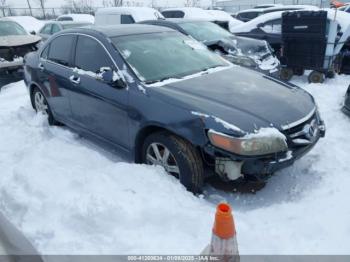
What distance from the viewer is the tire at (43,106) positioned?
5.58 metres

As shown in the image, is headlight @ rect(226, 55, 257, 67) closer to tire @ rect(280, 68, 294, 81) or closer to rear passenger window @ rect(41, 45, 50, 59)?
tire @ rect(280, 68, 294, 81)

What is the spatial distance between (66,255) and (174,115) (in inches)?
60.0

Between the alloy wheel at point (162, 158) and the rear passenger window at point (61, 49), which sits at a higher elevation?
the rear passenger window at point (61, 49)

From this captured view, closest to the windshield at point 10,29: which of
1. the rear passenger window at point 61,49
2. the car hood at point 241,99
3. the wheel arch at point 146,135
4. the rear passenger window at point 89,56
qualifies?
the rear passenger window at point 61,49

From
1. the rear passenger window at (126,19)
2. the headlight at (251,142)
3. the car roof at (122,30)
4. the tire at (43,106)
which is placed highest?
the car roof at (122,30)

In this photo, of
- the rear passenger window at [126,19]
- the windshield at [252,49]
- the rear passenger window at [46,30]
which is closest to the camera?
the windshield at [252,49]

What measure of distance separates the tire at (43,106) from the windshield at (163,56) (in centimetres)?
198

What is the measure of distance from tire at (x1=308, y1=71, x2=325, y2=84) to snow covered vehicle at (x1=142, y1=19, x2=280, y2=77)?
1052 mm

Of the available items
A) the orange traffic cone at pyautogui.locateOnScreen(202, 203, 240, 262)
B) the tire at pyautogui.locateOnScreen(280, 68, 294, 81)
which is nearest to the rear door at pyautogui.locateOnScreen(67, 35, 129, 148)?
the orange traffic cone at pyautogui.locateOnScreen(202, 203, 240, 262)

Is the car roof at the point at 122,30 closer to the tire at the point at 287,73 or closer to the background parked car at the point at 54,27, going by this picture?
the tire at the point at 287,73

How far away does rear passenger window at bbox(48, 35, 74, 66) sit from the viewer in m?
4.86

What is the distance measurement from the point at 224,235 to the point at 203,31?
7.18 metres

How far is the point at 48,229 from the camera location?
2953 millimetres

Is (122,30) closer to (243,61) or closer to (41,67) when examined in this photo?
(41,67)
